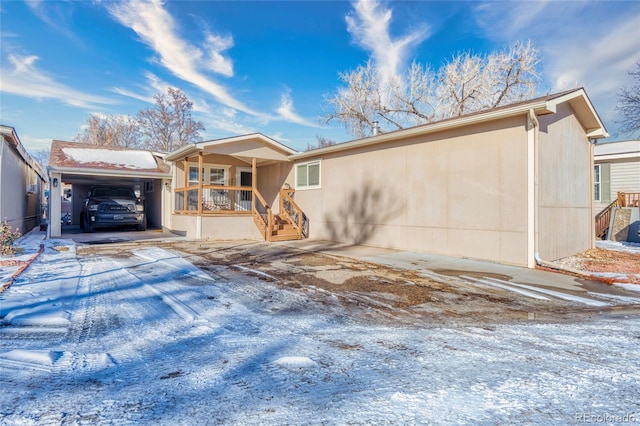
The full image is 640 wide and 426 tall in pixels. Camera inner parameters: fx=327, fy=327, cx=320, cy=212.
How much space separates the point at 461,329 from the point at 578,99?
770 cm

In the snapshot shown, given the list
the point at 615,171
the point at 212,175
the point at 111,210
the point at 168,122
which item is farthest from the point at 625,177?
the point at 168,122

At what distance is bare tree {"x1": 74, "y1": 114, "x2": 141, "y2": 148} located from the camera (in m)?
31.4

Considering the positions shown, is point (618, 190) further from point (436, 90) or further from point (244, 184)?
point (244, 184)

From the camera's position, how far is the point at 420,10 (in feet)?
54.0

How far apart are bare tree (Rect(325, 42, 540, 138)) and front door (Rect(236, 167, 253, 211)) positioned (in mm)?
7249

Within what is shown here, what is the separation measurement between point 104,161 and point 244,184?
5505 mm

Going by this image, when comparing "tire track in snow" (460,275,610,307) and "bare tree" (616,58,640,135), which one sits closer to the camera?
"tire track in snow" (460,275,610,307)

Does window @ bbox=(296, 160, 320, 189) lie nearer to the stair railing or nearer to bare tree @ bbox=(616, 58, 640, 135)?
the stair railing

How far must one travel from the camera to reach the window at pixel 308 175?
12.2 meters

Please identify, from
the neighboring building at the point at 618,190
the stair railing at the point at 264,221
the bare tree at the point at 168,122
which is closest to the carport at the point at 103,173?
the stair railing at the point at 264,221

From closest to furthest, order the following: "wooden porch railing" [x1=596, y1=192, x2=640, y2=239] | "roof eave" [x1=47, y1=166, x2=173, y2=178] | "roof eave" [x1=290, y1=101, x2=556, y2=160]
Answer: "roof eave" [x1=290, y1=101, x2=556, y2=160]
"roof eave" [x1=47, y1=166, x2=173, y2=178]
"wooden porch railing" [x1=596, y1=192, x2=640, y2=239]

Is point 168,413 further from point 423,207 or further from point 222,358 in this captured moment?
point 423,207

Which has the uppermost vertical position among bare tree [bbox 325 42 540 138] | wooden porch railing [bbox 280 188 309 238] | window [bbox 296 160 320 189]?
bare tree [bbox 325 42 540 138]

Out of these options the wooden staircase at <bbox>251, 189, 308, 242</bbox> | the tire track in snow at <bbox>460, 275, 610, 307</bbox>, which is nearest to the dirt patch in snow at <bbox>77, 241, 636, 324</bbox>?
the tire track in snow at <bbox>460, 275, 610, 307</bbox>
